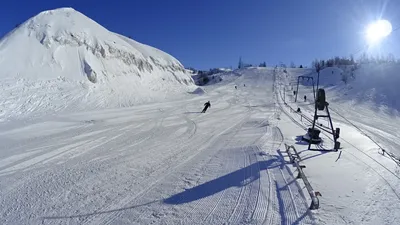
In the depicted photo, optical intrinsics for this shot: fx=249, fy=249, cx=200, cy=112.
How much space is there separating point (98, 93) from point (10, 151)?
17916mm

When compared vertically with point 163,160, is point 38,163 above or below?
above

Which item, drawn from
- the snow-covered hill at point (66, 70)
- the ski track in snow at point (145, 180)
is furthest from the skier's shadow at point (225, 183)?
Result: the snow-covered hill at point (66, 70)

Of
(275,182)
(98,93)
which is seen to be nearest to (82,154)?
(275,182)

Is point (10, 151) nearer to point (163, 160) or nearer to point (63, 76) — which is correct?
point (163, 160)

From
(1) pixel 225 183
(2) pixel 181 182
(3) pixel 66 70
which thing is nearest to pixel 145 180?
(2) pixel 181 182

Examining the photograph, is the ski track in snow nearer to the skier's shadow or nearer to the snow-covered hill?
the skier's shadow

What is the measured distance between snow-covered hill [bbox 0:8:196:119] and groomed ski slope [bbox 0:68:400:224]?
994 cm

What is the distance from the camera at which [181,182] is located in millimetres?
6816

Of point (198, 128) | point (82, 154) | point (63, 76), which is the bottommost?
point (198, 128)

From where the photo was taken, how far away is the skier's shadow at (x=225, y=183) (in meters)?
5.86

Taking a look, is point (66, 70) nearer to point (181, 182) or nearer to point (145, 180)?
point (145, 180)

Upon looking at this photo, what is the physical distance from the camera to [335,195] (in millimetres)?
6051

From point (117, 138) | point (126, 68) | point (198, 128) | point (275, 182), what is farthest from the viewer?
point (126, 68)

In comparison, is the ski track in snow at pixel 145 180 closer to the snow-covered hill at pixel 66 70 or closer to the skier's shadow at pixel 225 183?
the skier's shadow at pixel 225 183
